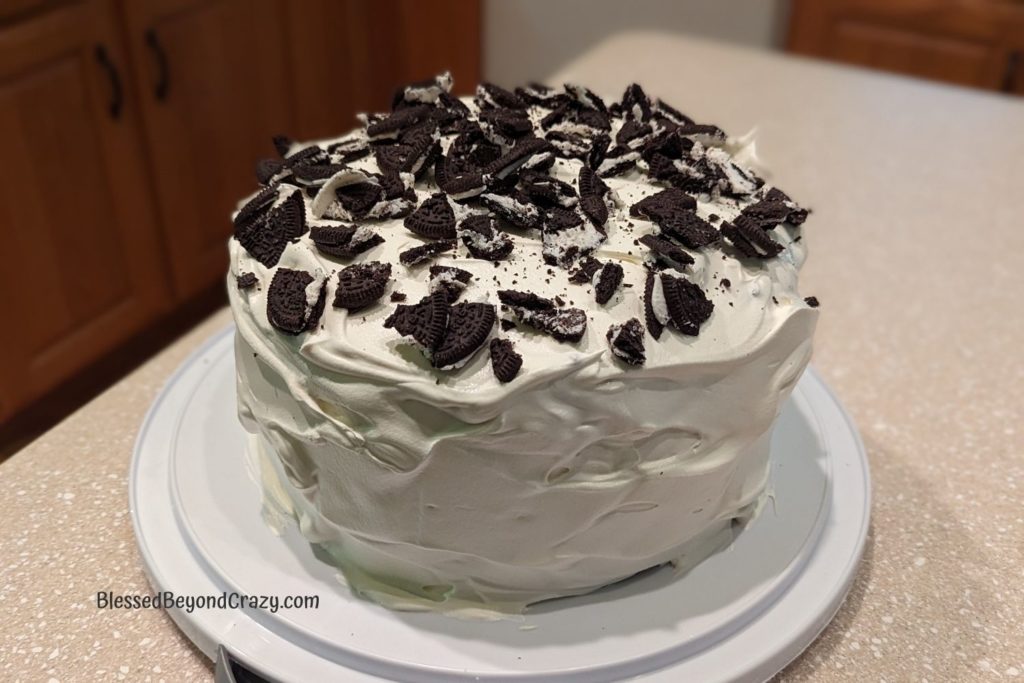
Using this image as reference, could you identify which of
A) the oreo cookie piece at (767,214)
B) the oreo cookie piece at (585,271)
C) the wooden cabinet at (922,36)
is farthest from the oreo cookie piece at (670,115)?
the wooden cabinet at (922,36)

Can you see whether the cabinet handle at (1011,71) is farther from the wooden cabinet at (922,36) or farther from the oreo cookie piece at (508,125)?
the oreo cookie piece at (508,125)

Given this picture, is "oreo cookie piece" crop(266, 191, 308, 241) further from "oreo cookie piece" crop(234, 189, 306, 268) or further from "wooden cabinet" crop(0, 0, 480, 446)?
"wooden cabinet" crop(0, 0, 480, 446)

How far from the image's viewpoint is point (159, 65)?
2303 millimetres

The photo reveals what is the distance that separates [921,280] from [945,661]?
0.86m

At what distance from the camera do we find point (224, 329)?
4.25 feet

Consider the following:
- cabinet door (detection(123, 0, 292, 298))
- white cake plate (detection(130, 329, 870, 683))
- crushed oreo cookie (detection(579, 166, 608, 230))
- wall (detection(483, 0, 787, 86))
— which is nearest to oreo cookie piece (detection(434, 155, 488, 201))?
A: crushed oreo cookie (detection(579, 166, 608, 230))

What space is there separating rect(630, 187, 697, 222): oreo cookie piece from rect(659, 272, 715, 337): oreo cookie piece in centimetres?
11

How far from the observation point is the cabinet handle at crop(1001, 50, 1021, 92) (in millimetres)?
3008

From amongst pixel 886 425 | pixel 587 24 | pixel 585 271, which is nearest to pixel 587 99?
pixel 585 271

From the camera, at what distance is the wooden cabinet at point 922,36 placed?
301 centimetres

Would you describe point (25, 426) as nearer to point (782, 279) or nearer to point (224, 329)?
point (224, 329)

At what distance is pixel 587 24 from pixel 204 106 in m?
1.55

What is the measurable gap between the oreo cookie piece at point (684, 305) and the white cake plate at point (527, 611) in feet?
0.94

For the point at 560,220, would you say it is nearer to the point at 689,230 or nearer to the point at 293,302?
the point at 689,230
